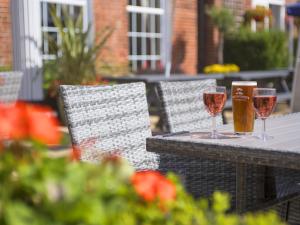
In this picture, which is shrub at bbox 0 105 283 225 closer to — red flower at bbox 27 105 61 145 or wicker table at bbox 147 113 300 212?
red flower at bbox 27 105 61 145

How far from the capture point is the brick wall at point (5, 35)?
301 inches

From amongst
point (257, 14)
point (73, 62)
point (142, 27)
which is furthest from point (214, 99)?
point (257, 14)

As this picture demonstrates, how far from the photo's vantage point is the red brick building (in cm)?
786

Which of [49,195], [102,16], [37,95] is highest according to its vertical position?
[102,16]

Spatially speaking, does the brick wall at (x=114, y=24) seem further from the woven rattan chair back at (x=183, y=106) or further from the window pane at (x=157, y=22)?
the woven rattan chair back at (x=183, y=106)

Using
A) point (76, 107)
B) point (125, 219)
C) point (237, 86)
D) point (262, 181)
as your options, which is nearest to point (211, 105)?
point (237, 86)

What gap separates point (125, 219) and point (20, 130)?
0.54 feet

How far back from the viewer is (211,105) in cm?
208

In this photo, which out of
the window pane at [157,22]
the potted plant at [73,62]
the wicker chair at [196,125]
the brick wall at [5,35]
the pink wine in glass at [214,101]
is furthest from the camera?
the window pane at [157,22]

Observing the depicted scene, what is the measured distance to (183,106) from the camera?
285 cm

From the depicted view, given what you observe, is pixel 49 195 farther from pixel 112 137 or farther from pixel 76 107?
pixel 112 137

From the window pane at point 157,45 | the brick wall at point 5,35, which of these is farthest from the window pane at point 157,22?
the brick wall at point 5,35

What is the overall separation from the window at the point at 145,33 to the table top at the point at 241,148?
8.08 m

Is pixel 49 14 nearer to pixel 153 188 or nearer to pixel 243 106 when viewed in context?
A: pixel 243 106
